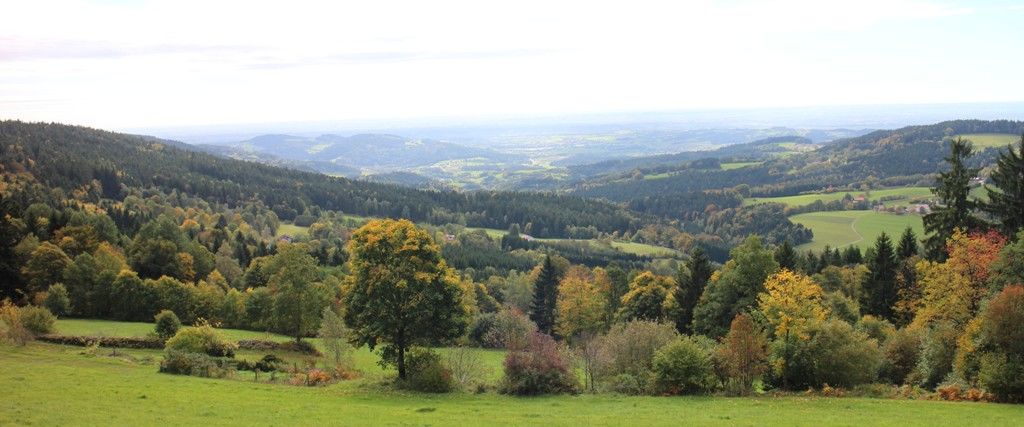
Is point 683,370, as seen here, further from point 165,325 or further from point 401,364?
point 165,325

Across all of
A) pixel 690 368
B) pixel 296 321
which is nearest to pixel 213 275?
pixel 296 321

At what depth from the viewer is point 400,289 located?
115ft

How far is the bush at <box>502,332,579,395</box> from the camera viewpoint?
3466 centimetres

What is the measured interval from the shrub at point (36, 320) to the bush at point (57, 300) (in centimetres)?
1188

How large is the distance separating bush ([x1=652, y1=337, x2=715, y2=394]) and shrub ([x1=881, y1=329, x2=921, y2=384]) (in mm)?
11334

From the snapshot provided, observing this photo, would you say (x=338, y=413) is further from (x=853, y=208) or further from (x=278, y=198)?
(x=853, y=208)

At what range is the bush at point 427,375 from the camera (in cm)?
3466

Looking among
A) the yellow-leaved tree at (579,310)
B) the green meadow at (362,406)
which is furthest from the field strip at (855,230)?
the green meadow at (362,406)

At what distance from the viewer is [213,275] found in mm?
74812

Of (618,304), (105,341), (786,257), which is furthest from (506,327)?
(105,341)

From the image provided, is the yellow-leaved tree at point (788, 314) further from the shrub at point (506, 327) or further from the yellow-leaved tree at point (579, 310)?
the yellow-leaved tree at point (579, 310)

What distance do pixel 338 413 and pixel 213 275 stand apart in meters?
53.5

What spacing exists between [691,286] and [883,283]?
16.6 m

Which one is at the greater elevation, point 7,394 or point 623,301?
point 7,394
